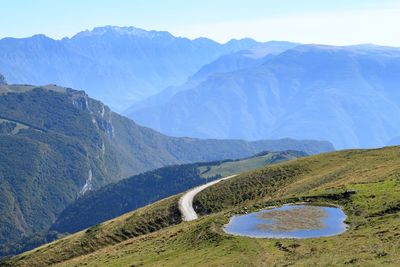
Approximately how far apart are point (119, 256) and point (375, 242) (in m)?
44.9

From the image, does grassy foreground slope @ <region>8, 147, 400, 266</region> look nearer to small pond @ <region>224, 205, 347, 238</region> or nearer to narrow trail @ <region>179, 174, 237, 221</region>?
narrow trail @ <region>179, 174, 237, 221</region>

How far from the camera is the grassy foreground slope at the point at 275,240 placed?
71.2 meters

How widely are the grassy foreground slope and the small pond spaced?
237cm

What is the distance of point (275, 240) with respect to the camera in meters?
81.5

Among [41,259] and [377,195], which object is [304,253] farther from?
[41,259]

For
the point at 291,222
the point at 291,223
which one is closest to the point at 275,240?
the point at 291,223

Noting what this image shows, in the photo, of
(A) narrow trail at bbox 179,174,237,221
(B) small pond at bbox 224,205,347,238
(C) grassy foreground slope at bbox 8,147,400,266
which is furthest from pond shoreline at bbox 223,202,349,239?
(A) narrow trail at bbox 179,174,237,221

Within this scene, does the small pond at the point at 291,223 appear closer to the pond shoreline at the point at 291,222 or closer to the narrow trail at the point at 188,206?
the pond shoreline at the point at 291,222

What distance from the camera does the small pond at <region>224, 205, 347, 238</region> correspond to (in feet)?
280

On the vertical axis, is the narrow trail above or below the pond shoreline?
below

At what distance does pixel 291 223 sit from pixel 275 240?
10539 mm

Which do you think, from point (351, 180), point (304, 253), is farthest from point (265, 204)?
point (304, 253)

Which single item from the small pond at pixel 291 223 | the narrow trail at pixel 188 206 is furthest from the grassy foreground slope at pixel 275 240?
the small pond at pixel 291 223

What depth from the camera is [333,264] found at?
62.0 meters
